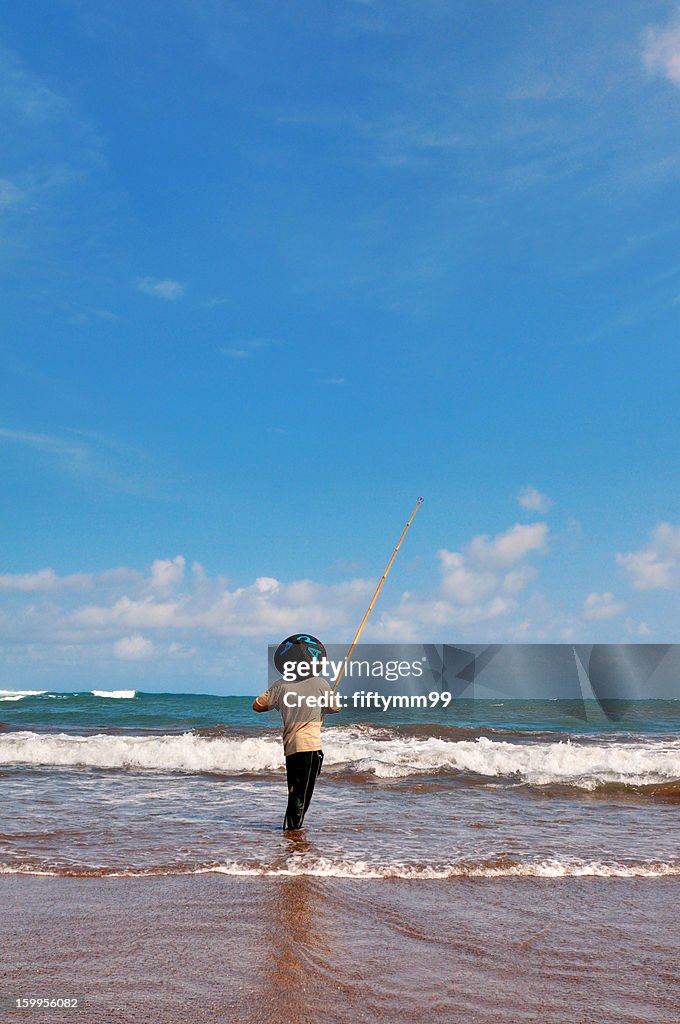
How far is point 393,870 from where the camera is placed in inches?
245

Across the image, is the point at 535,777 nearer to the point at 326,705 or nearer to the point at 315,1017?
the point at 326,705

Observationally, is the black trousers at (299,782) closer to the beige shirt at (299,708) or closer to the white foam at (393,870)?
the beige shirt at (299,708)

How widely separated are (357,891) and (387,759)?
825 cm

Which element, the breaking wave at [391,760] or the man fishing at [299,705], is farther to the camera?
the breaking wave at [391,760]

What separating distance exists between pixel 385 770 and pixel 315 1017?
927 centimetres

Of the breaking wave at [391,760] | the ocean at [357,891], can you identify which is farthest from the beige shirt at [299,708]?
the breaking wave at [391,760]

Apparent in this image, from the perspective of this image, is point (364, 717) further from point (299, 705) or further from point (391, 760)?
point (299, 705)

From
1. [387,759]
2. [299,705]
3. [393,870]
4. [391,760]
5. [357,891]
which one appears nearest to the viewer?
[357,891]

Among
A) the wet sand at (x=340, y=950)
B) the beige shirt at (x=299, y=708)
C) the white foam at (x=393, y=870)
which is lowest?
the white foam at (x=393, y=870)

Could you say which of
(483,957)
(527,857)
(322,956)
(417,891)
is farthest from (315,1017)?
(527,857)

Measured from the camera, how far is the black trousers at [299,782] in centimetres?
766

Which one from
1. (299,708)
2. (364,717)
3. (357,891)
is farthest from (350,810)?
(364,717)

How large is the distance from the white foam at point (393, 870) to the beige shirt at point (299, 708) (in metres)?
1.29

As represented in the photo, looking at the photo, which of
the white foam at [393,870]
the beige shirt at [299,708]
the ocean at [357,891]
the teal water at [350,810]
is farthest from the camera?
the beige shirt at [299,708]
